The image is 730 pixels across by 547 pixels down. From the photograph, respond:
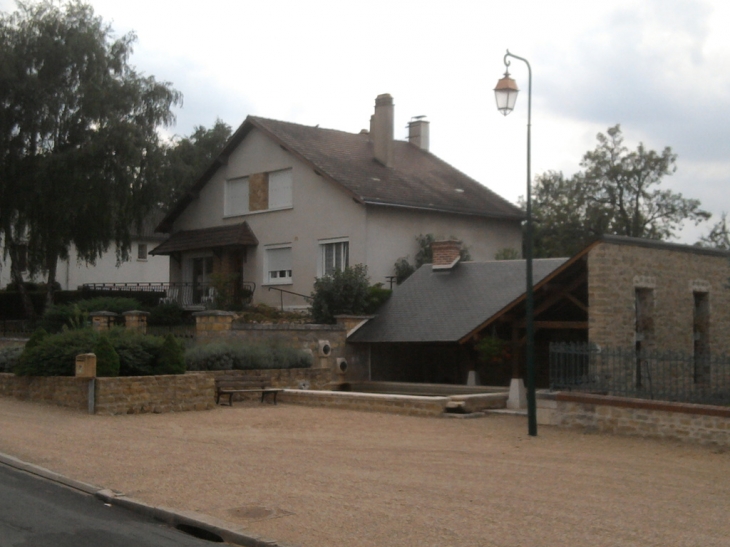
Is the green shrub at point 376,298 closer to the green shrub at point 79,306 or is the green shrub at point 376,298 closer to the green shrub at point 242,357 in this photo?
the green shrub at point 242,357

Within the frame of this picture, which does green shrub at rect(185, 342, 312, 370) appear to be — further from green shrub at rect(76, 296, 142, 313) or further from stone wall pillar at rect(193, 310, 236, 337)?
green shrub at rect(76, 296, 142, 313)

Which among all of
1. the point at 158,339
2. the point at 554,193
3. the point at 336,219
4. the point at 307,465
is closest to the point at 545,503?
the point at 307,465

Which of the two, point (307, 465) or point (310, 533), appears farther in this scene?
point (307, 465)

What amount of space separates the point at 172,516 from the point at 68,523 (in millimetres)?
959

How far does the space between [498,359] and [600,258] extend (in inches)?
177

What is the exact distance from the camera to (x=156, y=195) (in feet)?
112

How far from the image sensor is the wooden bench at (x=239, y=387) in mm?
19344

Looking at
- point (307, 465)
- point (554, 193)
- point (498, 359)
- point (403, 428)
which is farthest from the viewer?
point (554, 193)

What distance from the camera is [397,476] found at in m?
11.0

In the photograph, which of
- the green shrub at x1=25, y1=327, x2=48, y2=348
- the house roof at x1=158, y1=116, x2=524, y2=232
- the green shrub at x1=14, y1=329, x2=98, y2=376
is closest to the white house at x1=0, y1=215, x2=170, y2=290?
the house roof at x1=158, y1=116, x2=524, y2=232

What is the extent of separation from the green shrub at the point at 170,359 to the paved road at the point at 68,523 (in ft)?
26.7

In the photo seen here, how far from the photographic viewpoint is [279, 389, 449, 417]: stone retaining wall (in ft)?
59.2

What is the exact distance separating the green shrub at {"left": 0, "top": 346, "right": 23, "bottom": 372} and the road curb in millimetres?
9743

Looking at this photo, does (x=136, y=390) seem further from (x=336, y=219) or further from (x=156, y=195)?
(x=156, y=195)
